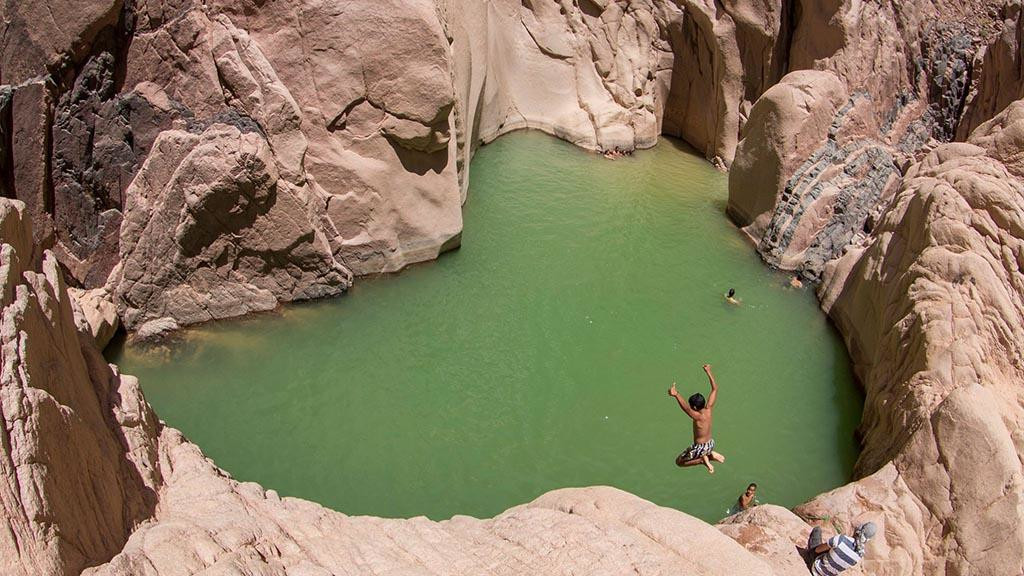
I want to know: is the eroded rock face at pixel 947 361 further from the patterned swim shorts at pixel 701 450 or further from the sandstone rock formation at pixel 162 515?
the sandstone rock formation at pixel 162 515

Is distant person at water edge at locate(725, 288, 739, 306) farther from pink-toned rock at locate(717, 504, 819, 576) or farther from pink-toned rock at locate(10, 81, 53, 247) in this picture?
pink-toned rock at locate(10, 81, 53, 247)

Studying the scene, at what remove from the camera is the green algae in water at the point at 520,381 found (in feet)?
26.1

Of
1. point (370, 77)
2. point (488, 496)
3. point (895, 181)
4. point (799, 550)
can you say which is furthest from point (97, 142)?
point (895, 181)

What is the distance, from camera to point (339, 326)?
32.9 ft

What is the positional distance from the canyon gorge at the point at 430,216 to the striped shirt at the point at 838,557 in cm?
19

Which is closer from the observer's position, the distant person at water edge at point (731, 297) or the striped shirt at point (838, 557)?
the striped shirt at point (838, 557)

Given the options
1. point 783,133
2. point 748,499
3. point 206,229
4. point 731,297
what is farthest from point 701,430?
point 783,133

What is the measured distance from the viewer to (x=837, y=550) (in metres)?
6.19

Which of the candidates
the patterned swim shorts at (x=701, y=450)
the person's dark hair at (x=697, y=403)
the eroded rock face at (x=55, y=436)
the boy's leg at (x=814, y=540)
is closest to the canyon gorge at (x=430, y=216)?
the eroded rock face at (x=55, y=436)

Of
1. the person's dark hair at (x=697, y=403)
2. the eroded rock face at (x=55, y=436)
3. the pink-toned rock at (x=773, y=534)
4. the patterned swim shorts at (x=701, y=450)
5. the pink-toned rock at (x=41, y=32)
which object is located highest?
the pink-toned rock at (x=41, y=32)

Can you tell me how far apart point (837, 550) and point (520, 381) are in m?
4.08

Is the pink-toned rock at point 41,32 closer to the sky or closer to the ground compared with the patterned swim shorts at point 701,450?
closer to the sky

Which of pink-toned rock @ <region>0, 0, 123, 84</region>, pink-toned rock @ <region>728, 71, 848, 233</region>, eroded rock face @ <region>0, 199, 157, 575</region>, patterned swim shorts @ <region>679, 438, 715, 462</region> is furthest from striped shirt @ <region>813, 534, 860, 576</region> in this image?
pink-toned rock @ <region>0, 0, 123, 84</region>

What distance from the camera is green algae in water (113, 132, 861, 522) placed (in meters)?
7.94
